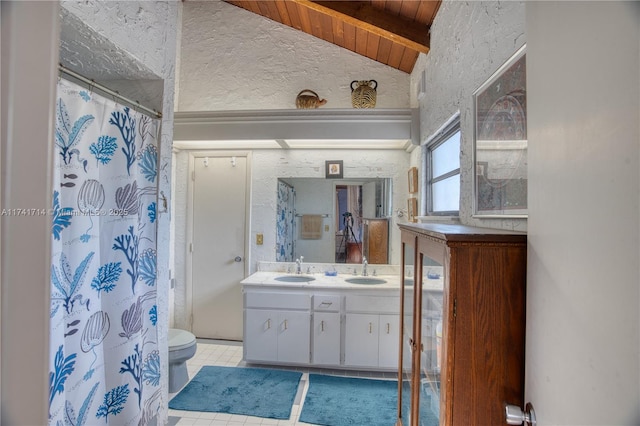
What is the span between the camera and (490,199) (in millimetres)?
1221

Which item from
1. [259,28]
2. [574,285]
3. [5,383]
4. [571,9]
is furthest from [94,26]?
[259,28]

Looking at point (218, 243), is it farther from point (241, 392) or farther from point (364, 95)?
point (364, 95)

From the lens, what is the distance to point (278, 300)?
2.63m

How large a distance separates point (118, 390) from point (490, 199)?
1.89 meters

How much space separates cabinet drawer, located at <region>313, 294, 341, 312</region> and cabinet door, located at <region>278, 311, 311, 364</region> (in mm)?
114

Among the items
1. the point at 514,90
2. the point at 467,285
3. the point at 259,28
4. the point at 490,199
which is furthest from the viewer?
the point at 259,28

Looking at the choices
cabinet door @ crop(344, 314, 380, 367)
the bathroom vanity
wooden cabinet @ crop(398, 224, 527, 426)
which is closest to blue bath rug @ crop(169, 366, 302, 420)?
the bathroom vanity

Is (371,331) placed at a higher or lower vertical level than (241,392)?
higher

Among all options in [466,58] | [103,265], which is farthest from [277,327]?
[466,58]

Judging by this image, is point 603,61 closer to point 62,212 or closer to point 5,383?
point 5,383

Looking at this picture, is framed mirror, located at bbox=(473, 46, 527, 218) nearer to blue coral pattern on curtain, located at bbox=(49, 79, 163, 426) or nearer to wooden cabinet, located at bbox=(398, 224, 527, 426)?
wooden cabinet, located at bbox=(398, 224, 527, 426)

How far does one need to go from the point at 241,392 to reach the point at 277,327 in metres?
0.56

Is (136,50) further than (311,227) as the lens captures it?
No

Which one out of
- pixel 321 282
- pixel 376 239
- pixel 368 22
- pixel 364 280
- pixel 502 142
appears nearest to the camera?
pixel 502 142
